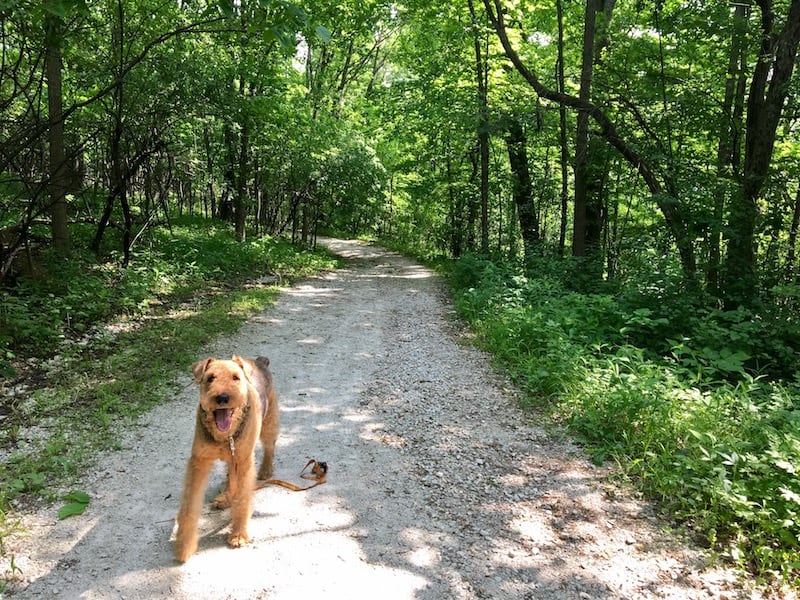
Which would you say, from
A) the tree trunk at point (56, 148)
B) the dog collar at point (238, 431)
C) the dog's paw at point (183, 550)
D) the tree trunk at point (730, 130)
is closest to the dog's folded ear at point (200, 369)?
the dog collar at point (238, 431)

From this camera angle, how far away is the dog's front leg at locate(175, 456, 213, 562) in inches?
121

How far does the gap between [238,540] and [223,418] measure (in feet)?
2.99

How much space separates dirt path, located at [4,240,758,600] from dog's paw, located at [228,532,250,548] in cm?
6

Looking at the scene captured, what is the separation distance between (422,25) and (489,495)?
16795 mm

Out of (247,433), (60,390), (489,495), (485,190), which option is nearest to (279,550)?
(247,433)

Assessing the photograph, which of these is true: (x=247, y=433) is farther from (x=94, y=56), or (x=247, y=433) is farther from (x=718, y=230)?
(x=94, y=56)

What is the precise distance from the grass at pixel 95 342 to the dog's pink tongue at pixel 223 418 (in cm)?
148

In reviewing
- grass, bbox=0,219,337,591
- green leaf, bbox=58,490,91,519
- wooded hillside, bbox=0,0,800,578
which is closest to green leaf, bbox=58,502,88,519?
green leaf, bbox=58,490,91,519

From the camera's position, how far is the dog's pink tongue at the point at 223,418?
291cm

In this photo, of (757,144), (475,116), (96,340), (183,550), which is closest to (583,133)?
(475,116)

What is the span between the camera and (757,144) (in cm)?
902

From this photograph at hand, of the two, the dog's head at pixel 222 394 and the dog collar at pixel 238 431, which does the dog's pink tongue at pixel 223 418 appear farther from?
the dog collar at pixel 238 431

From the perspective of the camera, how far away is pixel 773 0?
32.0ft

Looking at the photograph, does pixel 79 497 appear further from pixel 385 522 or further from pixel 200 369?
pixel 385 522
